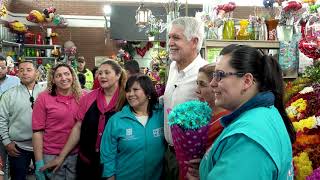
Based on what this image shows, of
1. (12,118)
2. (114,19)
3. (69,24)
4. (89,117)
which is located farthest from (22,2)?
(89,117)

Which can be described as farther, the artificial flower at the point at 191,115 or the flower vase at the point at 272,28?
the flower vase at the point at 272,28

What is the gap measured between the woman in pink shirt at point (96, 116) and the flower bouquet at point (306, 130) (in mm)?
1361

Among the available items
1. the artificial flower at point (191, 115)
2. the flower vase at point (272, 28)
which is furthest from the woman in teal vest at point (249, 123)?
the flower vase at point (272, 28)

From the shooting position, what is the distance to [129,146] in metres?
2.65

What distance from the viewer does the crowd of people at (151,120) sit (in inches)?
49.9

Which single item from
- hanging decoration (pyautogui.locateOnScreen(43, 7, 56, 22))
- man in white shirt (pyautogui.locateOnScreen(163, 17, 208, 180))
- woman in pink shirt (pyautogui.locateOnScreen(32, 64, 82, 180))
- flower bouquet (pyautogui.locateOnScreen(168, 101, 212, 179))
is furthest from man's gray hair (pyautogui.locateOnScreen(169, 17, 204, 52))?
hanging decoration (pyautogui.locateOnScreen(43, 7, 56, 22))

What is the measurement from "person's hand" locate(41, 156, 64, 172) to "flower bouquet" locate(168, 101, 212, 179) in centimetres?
176

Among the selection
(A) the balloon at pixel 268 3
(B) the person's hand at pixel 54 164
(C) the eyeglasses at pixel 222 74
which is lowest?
(B) the person's hand at pixel 54 164

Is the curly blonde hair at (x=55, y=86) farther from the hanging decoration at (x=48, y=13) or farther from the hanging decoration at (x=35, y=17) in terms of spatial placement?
the hanging decoration at (x=48, y=13)

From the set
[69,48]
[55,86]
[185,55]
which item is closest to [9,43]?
[69,48]

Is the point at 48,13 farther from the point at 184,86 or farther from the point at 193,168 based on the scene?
the point at 193,168

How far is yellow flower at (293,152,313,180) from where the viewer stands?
2.28 meters

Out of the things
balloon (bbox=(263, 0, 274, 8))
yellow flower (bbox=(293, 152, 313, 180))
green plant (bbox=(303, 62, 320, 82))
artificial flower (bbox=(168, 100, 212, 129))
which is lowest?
yellow flower (bbox=(293, 152, 313, 180))

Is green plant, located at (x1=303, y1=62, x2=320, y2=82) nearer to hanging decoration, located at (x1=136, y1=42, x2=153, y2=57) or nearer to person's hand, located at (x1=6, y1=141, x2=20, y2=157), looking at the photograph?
person's hand, located at (x1=6, y1=141, x2=20, y2=157)
